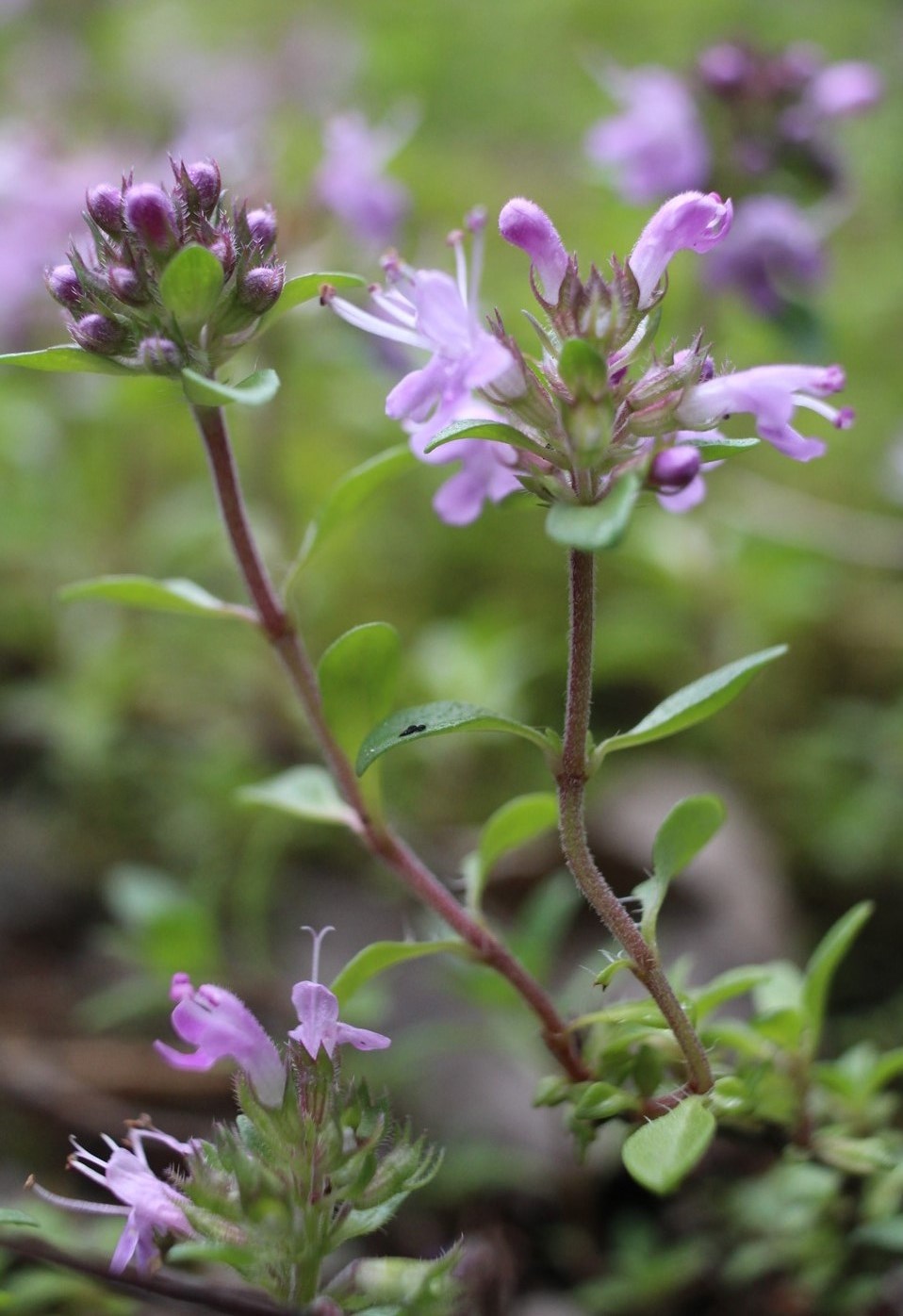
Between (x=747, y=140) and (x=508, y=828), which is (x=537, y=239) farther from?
(x=747, y=140)

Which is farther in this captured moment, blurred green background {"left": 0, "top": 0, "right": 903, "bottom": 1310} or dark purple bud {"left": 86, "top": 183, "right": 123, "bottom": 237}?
blurred green background {"left": 0, "top": 0, "right": 903, "bottom": 1310}

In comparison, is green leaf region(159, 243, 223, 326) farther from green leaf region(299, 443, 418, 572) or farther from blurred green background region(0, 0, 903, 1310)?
blurred green background region(0, 0, 903, 1310)

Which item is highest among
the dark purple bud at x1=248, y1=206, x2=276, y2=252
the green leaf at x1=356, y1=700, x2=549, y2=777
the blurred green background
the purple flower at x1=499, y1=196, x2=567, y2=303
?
the blurred green background

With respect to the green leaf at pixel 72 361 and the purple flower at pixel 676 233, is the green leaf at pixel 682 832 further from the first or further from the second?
the green leaf at pixel 72 361

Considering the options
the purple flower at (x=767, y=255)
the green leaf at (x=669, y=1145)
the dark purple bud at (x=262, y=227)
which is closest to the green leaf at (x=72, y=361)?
the dark purple bud at (x=262, y=227)

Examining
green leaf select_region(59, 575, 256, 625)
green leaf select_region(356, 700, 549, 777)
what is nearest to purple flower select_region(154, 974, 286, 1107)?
green leaf select_region(356, 700, 549, 777)

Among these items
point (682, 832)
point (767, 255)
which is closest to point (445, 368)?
point (682, 832)
